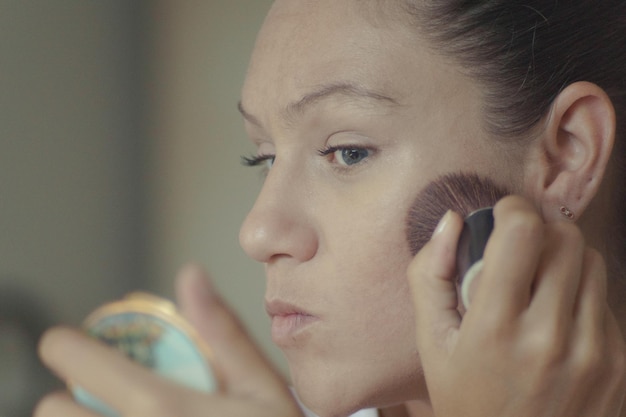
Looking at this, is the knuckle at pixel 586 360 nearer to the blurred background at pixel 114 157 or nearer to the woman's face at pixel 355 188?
the woman's face at pixel 355 188

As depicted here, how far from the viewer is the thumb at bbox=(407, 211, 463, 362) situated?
0.50 m

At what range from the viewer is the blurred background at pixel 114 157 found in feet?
2.89

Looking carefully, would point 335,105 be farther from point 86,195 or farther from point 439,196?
point 86,195

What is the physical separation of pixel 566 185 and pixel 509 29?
133mm

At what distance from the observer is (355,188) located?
23.3 inches

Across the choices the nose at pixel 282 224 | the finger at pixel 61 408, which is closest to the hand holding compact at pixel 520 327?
the nose at pixel 282 224

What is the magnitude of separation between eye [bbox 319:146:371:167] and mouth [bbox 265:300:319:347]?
119 mm

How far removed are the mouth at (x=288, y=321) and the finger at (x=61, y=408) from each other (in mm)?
187

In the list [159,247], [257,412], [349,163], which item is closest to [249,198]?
[159,247]

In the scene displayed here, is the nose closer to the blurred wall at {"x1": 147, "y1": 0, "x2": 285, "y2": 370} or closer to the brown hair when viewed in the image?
the brown hair

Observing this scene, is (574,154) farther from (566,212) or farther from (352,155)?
(352,155)

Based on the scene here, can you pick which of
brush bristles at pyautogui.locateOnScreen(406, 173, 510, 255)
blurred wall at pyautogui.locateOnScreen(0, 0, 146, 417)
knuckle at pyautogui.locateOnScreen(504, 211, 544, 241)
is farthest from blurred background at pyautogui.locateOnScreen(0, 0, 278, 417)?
knuckle at pyautogui.locateOnScreen(504, 211, 544, 241)

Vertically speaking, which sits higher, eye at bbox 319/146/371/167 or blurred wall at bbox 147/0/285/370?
blurred wall at bbox 147/0/285/370

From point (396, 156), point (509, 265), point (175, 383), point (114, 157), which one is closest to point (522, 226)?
point (509, 265)
